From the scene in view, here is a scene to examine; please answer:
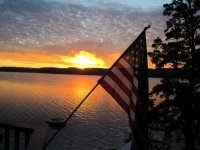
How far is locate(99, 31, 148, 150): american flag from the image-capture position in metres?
5.02

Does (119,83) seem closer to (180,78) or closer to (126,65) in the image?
(126,65)

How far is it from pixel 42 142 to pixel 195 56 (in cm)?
2427

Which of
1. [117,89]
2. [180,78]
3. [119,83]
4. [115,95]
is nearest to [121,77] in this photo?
[119,83]

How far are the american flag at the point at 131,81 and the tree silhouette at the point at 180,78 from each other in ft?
71.7

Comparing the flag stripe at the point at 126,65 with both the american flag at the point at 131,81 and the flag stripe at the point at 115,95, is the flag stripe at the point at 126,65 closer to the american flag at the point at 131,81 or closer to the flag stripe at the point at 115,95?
the american flag at the point at 131,81

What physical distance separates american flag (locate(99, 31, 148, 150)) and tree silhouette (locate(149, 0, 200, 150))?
21.9m

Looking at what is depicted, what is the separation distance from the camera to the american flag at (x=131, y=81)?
198 inches

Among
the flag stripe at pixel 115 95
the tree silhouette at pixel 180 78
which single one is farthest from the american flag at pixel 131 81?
the tree silhouette at pixel 180 78

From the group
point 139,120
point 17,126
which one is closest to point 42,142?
point 17,126

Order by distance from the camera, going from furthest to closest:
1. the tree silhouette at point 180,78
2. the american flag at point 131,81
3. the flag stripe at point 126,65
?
the tree silhouette at point 180,78 < the flag stripe at point 126,65 < the american flag at point 131,81

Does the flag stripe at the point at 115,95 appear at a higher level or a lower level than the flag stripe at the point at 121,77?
lower

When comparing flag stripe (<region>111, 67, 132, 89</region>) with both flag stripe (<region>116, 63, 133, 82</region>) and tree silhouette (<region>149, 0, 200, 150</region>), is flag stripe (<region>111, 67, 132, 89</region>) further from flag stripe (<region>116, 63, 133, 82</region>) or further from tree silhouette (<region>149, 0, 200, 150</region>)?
tree silhouette (<region>149, 0, 200, 150</region>)

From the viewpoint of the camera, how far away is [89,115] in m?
75.9

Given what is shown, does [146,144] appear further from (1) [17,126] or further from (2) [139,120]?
(1) [17,126]
